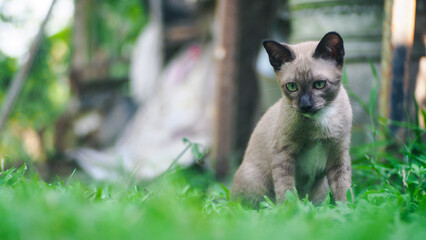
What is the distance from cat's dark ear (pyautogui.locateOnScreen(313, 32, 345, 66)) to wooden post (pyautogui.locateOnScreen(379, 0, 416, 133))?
3.06ft

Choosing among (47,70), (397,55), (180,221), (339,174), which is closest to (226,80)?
(397,55)

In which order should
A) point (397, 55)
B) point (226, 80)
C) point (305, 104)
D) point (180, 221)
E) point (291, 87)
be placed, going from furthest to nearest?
point (226, 80) < point (397, 55) < point (291, 87) < point (305, 104) < point (180, 221)

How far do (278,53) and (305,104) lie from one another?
347mm

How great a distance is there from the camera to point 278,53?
214cm

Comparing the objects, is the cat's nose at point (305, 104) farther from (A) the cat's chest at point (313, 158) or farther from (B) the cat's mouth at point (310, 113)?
(A) the cat's chest at point (313, 158)

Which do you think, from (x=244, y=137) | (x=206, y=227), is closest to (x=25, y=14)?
(x=244, y=137)

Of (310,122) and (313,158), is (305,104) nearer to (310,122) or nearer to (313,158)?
(310,122)

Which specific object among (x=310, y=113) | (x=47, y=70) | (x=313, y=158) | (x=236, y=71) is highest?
(x=310, y=113)

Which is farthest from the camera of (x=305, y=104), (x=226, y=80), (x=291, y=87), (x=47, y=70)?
(x=47, y=70)

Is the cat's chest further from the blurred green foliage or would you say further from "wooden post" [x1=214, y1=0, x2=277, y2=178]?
the blurred green foliage

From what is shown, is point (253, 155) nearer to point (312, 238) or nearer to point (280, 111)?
point (280, 111)

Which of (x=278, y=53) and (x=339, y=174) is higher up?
(x=278, y=53)

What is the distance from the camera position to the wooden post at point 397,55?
2707 mm

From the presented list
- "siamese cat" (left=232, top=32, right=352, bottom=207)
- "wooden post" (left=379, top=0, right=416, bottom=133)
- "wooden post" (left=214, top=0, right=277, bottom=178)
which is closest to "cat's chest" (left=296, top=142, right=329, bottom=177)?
"siamese cat" (left=232, top=32, right=352, bottom=207)
